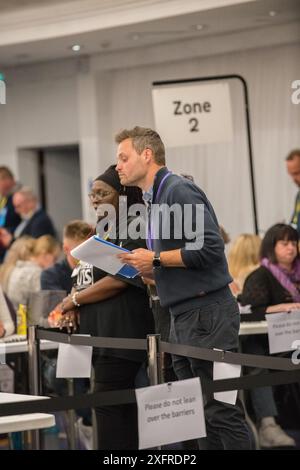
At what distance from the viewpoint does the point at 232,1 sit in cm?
826

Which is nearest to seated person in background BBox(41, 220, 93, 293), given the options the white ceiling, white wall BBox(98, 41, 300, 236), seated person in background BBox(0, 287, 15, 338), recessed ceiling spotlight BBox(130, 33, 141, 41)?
seated person in background BBox(0, 287, 15, 338)

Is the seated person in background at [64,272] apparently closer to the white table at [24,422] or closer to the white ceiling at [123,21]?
the white table at [24,422]

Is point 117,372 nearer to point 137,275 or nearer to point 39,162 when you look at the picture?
point 137,275

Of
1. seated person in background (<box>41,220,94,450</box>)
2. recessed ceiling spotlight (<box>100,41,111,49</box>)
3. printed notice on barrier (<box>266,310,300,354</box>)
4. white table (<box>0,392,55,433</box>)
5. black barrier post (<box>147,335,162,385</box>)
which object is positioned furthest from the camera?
recessed ceiling spotlight (<box>100,41,111,49</box>)

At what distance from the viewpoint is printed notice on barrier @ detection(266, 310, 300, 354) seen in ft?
15.6

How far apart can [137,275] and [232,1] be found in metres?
4.84

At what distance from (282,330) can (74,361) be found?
3.53ft

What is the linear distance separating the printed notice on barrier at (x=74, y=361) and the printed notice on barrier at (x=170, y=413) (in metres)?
1.06

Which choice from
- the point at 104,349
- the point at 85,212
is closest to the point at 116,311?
the point at 104,349

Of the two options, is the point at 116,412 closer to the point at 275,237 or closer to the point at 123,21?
the point at 275,237

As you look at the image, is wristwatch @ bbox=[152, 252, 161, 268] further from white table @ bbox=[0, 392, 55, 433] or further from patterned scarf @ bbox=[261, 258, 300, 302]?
patterned scarf @ bbox=[261, 258, 300, 302]

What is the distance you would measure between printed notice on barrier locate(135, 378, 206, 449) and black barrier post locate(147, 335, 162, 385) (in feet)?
0.83

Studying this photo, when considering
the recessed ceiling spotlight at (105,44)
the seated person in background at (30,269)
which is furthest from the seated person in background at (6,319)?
the recessed ceiling spotlight at (105,44)

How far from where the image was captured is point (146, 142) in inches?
149
